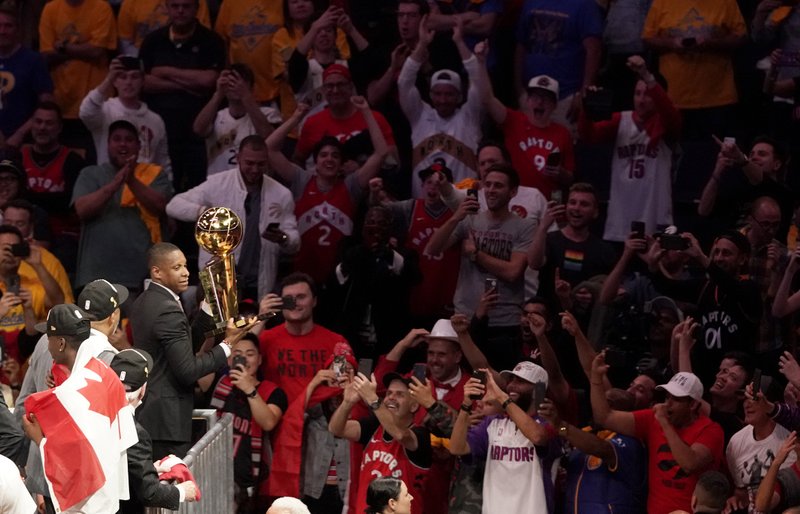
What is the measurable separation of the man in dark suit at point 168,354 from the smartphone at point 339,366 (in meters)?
2.19

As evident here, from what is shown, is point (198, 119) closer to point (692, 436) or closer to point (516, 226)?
point (516, 226)

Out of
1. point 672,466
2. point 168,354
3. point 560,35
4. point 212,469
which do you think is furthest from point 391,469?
point 560,35

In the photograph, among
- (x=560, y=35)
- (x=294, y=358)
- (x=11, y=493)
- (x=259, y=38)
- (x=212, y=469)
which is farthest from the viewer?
(x=259, y=38)

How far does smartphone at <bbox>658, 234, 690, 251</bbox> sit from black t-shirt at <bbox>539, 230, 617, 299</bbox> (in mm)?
665

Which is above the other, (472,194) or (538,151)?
(538,151)

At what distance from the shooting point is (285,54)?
11.4 m

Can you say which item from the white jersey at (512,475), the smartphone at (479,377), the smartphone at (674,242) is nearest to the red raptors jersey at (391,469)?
the white jersey at (512,475)

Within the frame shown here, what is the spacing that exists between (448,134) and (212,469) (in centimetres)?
460

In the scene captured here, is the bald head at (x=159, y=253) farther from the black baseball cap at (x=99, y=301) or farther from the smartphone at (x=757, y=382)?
the smartphone at (x=757, y=382)

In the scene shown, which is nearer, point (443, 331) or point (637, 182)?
point (443, 331)

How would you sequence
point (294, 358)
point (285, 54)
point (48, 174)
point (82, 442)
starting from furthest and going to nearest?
1. point (285, 54)
2. point (48, 174)
3. point (294, 358)
4. point (82, 442)

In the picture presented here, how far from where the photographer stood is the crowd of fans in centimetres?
861

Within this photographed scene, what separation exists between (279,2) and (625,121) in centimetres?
286

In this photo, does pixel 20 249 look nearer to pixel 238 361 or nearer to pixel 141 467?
pixel 238 361
